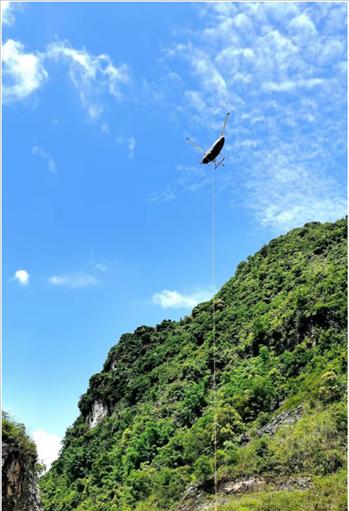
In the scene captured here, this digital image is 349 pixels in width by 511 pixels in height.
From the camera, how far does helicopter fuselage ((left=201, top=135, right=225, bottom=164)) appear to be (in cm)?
1013

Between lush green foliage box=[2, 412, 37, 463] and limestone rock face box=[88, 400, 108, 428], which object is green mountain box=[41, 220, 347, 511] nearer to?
limestone rock face box=[88, 400, 108, 428]

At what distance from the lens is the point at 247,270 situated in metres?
56.2

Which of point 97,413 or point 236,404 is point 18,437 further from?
point 97,413

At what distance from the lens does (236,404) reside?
3073cm

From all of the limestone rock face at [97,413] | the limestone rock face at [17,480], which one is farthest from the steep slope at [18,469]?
the limestone rock face at [97,413]

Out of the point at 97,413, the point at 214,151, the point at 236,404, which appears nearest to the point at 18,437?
the point at 214,151

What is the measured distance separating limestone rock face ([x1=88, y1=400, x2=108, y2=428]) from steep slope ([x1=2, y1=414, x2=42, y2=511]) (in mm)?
37581

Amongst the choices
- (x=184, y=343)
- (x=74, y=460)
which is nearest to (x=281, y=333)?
(x=184, y=343)

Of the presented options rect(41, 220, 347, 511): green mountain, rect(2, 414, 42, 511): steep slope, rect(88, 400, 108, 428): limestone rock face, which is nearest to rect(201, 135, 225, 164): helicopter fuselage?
rect(2, 414, 42, 511): steep slope

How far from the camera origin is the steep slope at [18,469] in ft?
47.1

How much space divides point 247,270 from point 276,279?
31.0 feet

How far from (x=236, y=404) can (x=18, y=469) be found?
17.5 m

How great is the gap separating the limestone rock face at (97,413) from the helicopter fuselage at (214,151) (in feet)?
150

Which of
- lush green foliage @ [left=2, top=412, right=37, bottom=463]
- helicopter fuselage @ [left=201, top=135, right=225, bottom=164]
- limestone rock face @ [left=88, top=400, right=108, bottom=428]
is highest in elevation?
helicopter fuselage @ [left=201, top=135, right=225, bottom=164]
